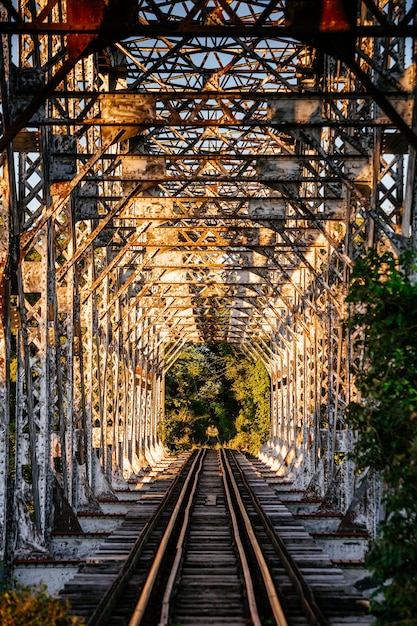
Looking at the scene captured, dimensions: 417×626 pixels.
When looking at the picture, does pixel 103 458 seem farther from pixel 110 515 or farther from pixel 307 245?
pixel 307 245

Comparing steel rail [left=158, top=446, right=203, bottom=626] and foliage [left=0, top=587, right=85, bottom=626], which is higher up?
foliage [left=0, top=587, right=85, bottom=626]

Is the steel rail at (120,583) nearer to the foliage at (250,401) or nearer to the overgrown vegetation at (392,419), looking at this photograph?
the overgrown vegetation at (392,419)

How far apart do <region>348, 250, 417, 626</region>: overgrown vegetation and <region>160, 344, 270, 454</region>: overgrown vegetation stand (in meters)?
47.3

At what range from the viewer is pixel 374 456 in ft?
25.7

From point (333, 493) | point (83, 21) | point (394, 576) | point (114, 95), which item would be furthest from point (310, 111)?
point (333, 493)

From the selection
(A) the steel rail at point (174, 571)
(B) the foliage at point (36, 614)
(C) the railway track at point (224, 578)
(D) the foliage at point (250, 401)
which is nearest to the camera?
(B) the foliage at point (36, 614)

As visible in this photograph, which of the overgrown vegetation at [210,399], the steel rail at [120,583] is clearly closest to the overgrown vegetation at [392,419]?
the steel rail at [120,583]

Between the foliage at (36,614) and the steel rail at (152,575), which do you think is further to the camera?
the steel rail at (152,575)

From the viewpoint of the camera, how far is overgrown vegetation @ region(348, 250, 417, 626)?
725 centimetres

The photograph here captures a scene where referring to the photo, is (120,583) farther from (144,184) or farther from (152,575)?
(144,184)

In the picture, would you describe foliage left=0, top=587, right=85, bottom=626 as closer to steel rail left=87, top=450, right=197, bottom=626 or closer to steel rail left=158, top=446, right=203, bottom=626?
steel rail left=87, top=450, right=197, bottom=626

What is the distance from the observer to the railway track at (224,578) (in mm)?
8391

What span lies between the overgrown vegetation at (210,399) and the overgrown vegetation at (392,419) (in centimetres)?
4726

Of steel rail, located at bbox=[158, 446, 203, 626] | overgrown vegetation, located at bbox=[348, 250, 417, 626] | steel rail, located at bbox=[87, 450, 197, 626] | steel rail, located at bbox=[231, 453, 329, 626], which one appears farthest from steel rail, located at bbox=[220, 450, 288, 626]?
steel rail, located at bbox=[87, 450, 197, 626]
